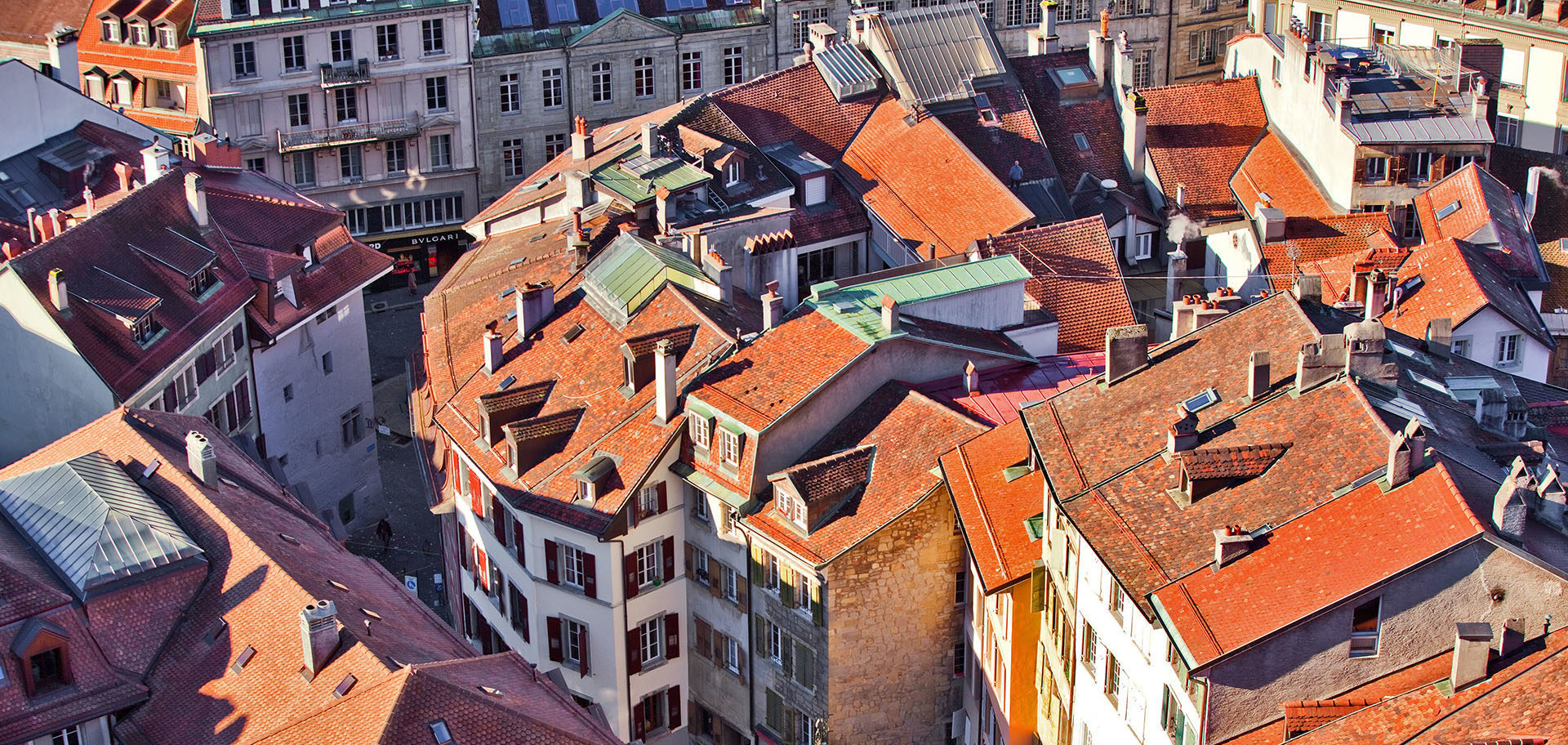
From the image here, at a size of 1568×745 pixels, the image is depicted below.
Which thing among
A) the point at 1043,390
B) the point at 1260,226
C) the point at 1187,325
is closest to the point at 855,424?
the point at 1043,390

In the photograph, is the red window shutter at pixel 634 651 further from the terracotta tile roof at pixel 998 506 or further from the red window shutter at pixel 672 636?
the terracotta tile roof at pixel 998 506

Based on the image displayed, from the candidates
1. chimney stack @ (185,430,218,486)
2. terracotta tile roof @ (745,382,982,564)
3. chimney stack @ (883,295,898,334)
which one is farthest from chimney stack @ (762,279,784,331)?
chimney stack @ (185,430,218,486)

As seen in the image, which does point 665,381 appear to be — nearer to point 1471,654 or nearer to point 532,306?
point 532,306

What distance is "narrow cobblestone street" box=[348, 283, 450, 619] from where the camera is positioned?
103 metres

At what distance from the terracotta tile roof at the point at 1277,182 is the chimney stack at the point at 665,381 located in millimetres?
37820

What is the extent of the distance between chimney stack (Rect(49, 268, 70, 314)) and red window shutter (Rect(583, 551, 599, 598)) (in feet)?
79.8

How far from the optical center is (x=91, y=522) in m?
72.1

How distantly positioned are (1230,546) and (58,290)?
163 ft

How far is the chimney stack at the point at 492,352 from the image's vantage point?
295 ft

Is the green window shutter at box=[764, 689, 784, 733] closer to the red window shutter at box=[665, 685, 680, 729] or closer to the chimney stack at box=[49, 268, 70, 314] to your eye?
the red window shutter at box=[665, 685, 680, 729]

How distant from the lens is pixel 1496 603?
2397 inches

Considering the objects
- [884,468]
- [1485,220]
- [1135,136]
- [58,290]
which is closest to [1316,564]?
[884,468]

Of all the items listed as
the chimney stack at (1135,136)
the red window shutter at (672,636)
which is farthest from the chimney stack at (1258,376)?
the chimney stack at (1135,136)

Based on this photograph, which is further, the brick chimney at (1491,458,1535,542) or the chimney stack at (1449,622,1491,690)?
the brick chimney at (1491,458,1535,542)
